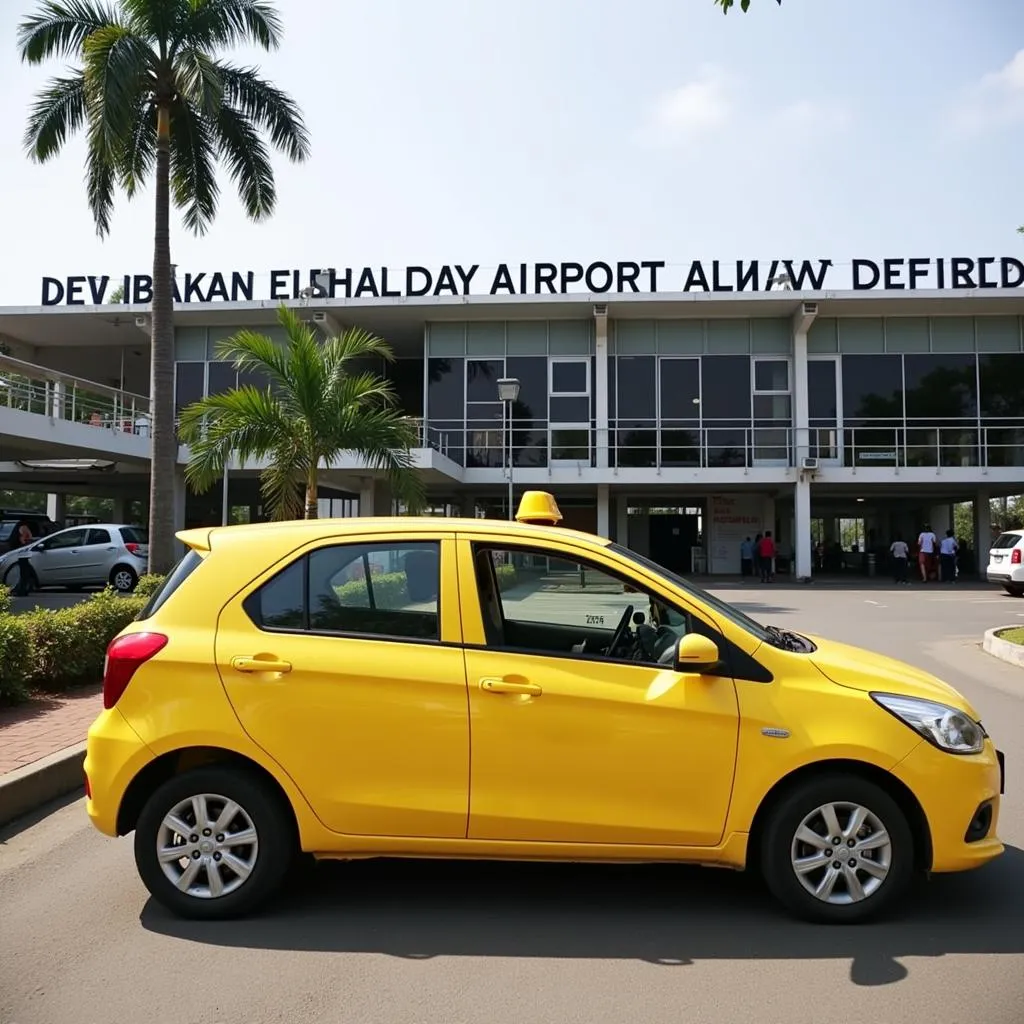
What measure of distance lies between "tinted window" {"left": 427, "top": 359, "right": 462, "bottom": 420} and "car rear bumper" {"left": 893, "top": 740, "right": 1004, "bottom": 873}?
24.6m

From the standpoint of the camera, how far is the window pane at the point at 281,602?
374 centimetres

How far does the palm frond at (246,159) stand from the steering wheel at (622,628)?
14331mm

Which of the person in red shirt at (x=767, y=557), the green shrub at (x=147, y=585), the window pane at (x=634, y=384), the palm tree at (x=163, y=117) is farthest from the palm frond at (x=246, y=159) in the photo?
the person in red shirt at (x=767, y=557)

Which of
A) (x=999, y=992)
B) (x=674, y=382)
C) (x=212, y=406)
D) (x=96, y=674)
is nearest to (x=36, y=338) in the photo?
(x=212, y=406)

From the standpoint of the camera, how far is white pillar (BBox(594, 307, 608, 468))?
26625mm

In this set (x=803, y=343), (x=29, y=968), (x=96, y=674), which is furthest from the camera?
(x=803, y=343)

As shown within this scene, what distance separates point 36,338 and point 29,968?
30.3 meters

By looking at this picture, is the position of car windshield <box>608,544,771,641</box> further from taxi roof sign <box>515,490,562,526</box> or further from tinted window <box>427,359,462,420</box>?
tinted window <box>427,359,462,420</box>

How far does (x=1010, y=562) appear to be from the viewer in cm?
2012

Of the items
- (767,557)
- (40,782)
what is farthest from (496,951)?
(767,557)

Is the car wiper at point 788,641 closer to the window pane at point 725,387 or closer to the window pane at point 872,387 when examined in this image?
the window pane at point 725,387

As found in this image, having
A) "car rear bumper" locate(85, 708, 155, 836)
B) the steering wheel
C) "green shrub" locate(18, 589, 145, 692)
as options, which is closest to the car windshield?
the steering wheel

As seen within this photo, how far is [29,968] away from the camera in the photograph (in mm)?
3266

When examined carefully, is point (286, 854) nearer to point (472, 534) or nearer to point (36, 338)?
point (472, 534)
